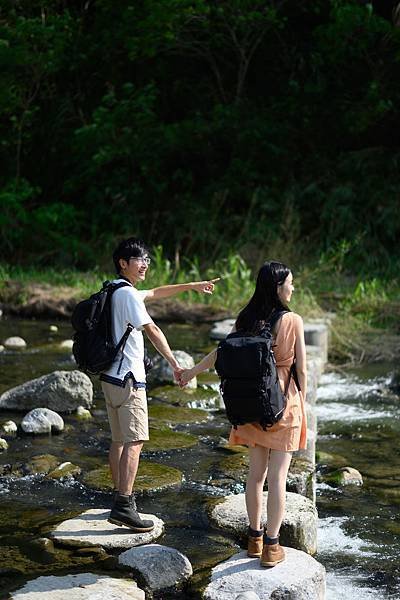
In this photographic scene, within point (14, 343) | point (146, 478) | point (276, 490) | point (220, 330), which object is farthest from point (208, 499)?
point (14, 343)

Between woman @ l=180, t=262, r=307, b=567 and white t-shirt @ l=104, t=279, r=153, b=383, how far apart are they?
45cm

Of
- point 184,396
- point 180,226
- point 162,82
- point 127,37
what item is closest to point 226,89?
point 162,82

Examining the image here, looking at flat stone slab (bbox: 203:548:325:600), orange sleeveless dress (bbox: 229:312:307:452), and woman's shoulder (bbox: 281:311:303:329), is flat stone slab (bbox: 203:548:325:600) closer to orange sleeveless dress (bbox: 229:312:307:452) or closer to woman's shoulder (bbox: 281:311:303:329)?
orange sleeveless dress (bbox: 229:312:307:452)

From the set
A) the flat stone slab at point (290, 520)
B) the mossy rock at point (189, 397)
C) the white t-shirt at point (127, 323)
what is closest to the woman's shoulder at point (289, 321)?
the white t-shirt at point (127, 323)

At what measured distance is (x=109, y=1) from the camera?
1691 centimetres

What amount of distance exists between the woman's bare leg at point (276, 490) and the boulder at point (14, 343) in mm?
6034

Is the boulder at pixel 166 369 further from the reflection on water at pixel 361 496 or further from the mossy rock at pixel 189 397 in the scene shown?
the reflection on water at pixel 361 496

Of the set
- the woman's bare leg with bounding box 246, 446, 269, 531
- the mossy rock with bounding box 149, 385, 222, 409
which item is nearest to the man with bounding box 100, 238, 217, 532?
the woman's bare leg with bounding box 246, 446, 269, 531

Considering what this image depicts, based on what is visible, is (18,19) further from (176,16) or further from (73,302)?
(73,302)

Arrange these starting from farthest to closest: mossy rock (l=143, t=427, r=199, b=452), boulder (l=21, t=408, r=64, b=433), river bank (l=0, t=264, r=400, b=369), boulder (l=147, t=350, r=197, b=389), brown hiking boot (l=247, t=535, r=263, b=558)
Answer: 1. river bank (l=0, t=264, r=400, b=369)
2. boulder (l=147, t=350, r=197, b=389)
3. boulder (l=21, t=408, r=64, b=433)
4. mossy rock (l=143, t=427, r=199, b=452)
5. brown hiking boot (l=247, t=535, r=263, b=558)

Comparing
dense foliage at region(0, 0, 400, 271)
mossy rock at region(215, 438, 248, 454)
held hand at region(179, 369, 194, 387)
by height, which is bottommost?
mossy rock at region(215, 438, 248, 454)

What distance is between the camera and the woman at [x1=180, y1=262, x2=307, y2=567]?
3.75 metres

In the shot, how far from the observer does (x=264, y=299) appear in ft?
12.4

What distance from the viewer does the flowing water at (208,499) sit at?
4.09 metres
